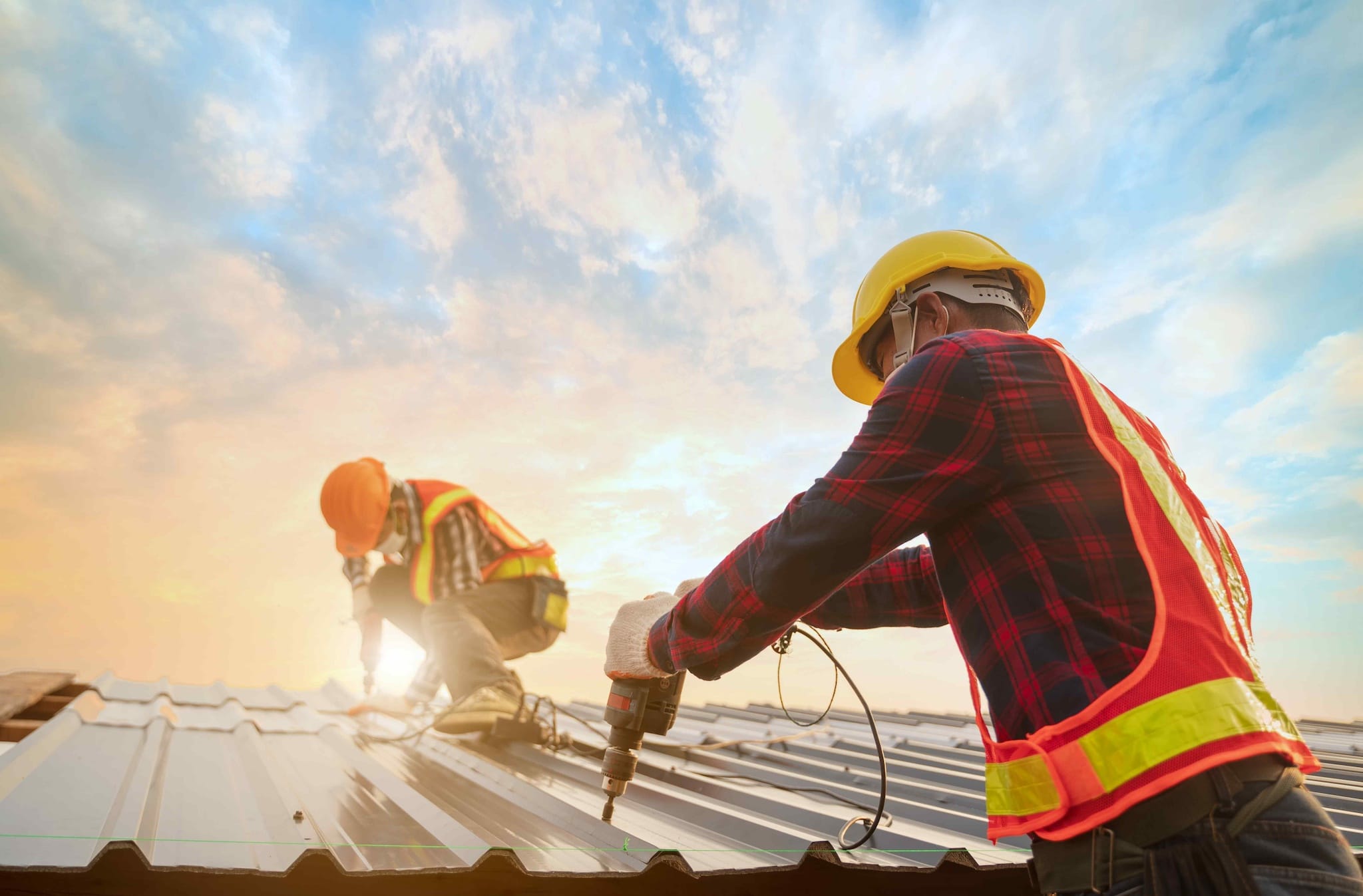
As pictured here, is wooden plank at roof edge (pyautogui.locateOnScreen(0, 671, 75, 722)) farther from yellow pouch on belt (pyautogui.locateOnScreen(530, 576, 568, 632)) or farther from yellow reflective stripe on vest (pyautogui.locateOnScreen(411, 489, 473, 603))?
yellow pouch on belt (pyautogui.locateOnScreen(530, 576, 568, 632))

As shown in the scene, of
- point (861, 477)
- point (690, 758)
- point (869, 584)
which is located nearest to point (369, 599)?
point (690, 758)

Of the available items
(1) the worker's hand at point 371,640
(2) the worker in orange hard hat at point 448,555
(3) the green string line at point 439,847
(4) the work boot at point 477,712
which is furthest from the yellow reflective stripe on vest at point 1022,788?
(1) the worker's hand at point 371,640

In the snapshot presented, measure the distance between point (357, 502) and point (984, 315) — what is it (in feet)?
15.7

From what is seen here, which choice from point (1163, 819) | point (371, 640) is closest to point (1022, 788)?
point (1163, 819)

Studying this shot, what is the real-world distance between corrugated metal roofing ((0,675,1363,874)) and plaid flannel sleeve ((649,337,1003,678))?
82cm

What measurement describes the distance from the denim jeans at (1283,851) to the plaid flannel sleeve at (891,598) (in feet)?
3.51

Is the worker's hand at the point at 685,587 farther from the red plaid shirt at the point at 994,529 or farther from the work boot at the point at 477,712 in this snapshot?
the work boot at the point at 477,712

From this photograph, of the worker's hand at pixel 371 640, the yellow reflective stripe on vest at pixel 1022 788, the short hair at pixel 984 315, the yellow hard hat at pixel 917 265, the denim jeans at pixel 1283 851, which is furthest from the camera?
the worker's hand at pixel 371 640

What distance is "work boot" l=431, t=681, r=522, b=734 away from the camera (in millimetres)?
4191

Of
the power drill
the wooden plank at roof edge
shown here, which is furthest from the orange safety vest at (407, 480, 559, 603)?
the power drill

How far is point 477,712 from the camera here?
4.24m

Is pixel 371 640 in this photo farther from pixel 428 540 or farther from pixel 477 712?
pixel 477 712

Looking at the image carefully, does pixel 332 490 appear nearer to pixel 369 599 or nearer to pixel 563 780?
pixel 369 599

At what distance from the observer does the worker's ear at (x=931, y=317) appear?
2.12 meters
